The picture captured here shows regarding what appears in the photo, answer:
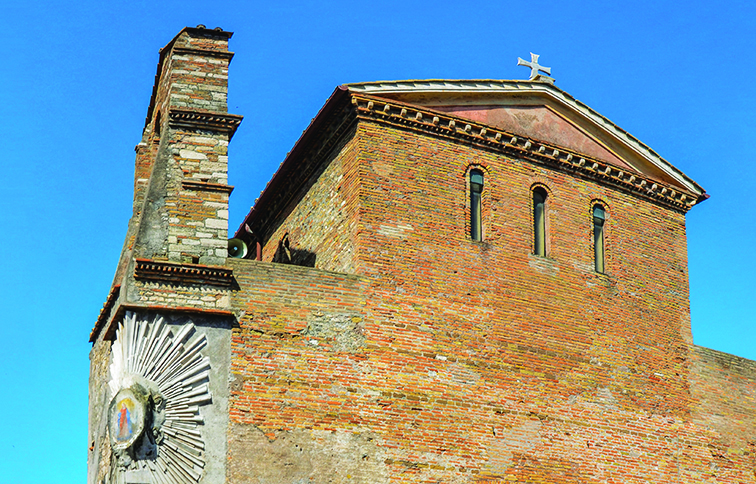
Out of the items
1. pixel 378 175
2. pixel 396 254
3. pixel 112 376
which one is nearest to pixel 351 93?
pixel 378 175

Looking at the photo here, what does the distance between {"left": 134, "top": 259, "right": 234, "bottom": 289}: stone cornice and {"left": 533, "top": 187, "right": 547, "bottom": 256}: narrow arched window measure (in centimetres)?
588

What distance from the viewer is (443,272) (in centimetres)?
1809

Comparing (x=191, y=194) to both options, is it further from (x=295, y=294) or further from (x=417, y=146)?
(x=417, y=146)

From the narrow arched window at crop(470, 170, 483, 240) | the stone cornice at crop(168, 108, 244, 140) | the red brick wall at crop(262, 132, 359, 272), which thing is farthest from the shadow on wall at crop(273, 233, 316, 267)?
the stone cornice at crop(168, 108, 244, 140)

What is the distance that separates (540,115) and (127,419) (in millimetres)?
9378

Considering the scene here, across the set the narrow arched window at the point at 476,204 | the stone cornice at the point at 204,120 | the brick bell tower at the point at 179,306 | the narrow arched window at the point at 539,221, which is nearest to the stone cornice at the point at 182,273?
the brick bell tower at the point at 179,306

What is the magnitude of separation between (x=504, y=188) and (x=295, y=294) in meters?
4.64

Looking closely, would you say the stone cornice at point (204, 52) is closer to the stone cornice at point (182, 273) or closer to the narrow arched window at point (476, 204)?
the stone cornice at point (182, 273)

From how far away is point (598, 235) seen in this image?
20.4m

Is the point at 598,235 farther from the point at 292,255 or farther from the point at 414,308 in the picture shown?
the point at 292,255

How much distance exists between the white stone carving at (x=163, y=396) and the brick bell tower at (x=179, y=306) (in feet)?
0.05

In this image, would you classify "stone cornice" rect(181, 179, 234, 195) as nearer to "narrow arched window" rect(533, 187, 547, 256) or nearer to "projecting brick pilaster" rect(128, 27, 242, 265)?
"projecting brick pilaster" rect(128, 27, 242, 265)

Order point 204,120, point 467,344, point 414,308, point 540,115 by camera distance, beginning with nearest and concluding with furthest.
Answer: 1. point 204,120
2. point 414,308
3. point 467,344
4. point 540,115

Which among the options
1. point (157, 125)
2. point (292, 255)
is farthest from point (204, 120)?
point (292, 255)
